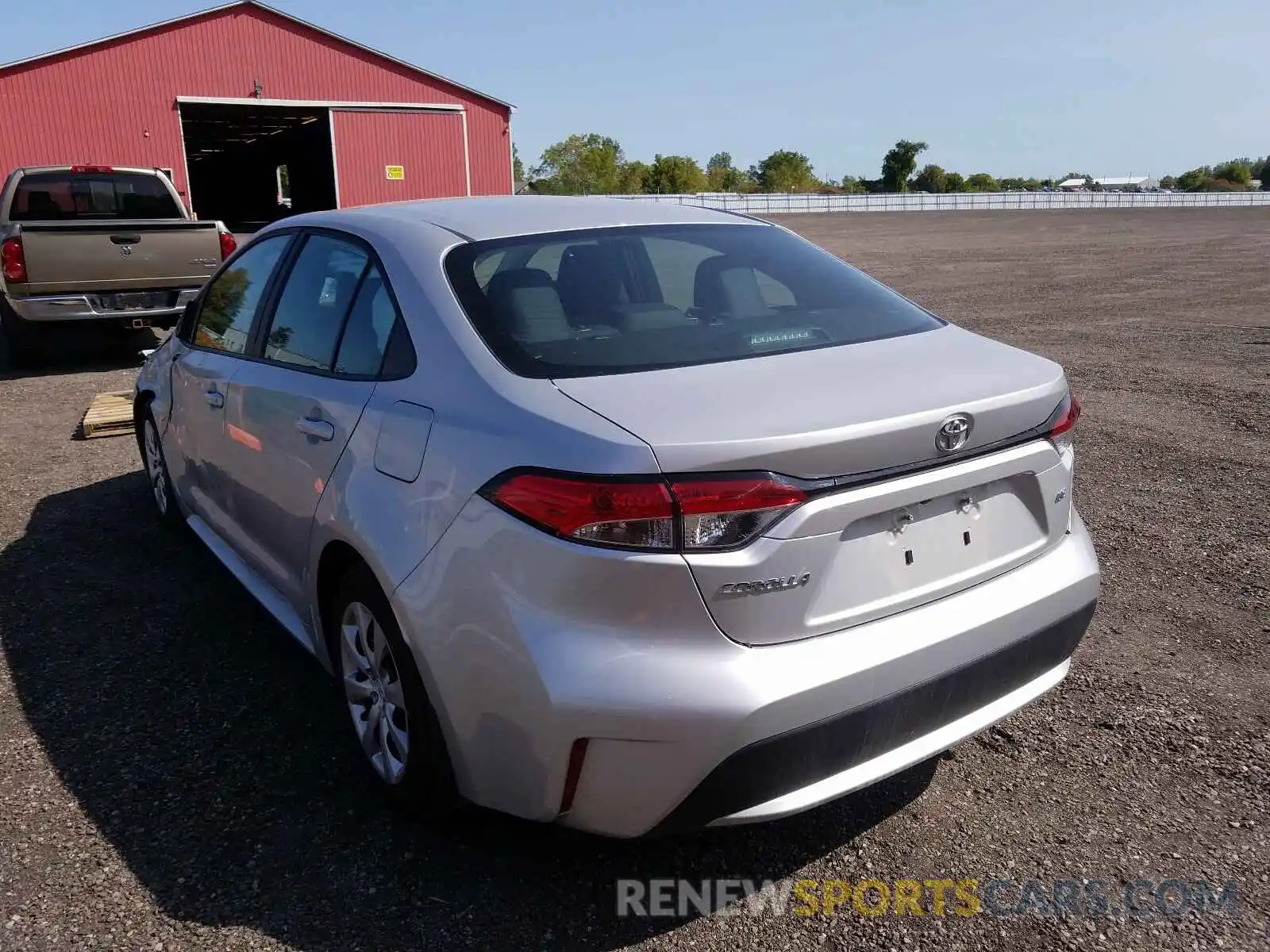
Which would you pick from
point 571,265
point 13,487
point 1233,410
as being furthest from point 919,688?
point 1233,410

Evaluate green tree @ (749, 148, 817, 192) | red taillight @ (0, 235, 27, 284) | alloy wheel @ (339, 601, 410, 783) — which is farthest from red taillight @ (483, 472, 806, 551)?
green tree @ (749, 148, 817, 192)

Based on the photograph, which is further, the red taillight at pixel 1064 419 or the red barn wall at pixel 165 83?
the red barn wall at pixel 165 83

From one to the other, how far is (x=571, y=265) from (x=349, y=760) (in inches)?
65.2

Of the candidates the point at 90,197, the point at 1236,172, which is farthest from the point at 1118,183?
the point at 90,197

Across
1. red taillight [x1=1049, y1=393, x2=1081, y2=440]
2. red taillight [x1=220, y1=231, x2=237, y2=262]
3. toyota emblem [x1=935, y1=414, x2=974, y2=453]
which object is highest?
red taillight [x1=220, y1=231, x2=237, y2=262]

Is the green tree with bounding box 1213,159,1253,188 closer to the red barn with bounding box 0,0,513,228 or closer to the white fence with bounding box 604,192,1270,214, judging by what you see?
the white fence with bounding box 604,192,1270,214

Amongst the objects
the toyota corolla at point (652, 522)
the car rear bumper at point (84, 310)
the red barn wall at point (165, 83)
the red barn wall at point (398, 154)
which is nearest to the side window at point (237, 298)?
the toyota corolla at point (652, 522)

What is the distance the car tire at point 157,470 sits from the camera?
5051 millimetres

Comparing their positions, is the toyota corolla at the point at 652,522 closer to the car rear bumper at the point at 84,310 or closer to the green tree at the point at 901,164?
the car rear bumper at the point at 84,310

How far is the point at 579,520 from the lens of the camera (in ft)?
7.04

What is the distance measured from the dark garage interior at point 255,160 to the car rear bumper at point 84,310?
17.5 metres

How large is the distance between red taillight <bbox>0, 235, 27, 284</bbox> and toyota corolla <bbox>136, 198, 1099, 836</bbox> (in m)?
7.28

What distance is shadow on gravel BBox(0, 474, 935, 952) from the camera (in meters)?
2.52

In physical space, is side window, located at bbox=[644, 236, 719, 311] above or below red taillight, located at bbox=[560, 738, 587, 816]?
above
